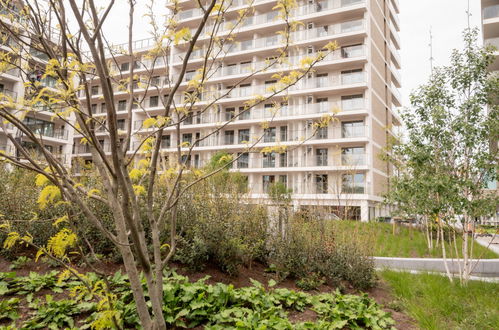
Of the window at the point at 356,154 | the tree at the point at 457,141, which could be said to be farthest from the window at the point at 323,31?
the tree at the point at 457,141

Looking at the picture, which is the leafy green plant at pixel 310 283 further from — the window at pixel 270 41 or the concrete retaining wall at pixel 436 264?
the window at pixel 270 41

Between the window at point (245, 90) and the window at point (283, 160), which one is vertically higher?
the window at point (245, 90)

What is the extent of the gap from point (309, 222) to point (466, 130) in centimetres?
367

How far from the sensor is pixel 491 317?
166 inches

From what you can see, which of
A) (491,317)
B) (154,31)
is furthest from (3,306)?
(491,317)

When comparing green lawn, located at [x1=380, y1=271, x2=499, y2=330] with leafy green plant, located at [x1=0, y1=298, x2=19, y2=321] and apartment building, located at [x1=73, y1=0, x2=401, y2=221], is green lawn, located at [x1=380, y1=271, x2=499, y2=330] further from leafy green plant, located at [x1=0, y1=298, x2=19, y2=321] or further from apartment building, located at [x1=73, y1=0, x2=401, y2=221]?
apartment building, located at [x1=73, y1=0, x2=401, y2=221]

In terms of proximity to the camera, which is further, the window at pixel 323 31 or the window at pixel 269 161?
the window at pixel 269 161

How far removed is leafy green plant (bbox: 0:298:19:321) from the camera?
350 cm

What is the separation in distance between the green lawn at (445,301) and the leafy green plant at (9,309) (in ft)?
14.8

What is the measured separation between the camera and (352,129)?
977 inches

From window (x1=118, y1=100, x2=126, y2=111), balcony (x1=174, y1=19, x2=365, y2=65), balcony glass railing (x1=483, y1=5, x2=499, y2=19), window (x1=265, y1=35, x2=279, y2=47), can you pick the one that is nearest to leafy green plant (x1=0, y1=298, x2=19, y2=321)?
balcony (x1=174, y1=19, x2=365, y2=65)

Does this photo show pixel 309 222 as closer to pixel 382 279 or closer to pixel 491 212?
pixel 382 279

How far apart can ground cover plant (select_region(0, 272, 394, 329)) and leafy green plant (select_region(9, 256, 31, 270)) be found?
1.56 feet

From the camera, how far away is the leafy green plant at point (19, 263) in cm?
487
